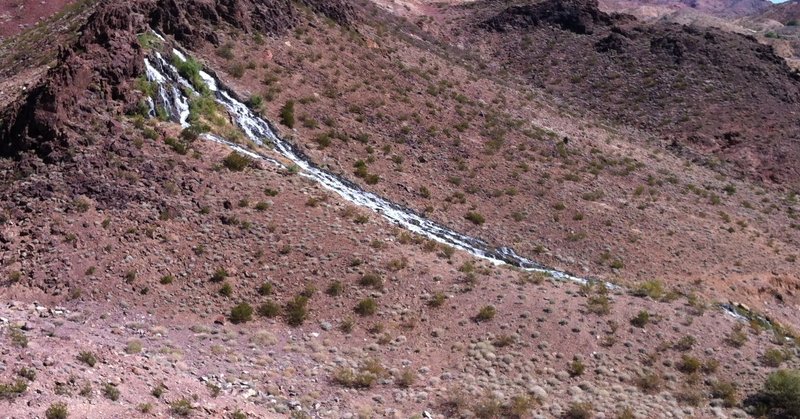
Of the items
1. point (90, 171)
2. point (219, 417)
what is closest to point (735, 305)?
point (219, 417)

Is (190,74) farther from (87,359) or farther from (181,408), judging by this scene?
(181,408)

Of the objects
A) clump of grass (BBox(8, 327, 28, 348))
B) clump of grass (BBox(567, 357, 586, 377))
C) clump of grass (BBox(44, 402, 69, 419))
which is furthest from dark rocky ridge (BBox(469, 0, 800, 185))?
clump of grass (BBox(44, 402, 69, 419))

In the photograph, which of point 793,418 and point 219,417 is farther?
point 793,418

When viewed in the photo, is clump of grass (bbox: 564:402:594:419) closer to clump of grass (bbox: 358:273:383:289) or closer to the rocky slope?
the rocky slope

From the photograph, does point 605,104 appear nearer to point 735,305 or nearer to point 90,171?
point 735,305

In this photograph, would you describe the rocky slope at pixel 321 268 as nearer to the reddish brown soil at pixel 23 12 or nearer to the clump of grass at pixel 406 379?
the clump of grass at pixel 406 379

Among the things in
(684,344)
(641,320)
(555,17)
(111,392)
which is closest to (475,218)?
(641,320)

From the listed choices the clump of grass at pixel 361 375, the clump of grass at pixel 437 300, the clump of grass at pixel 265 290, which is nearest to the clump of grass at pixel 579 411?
the clump of grass at pixel 361 375
